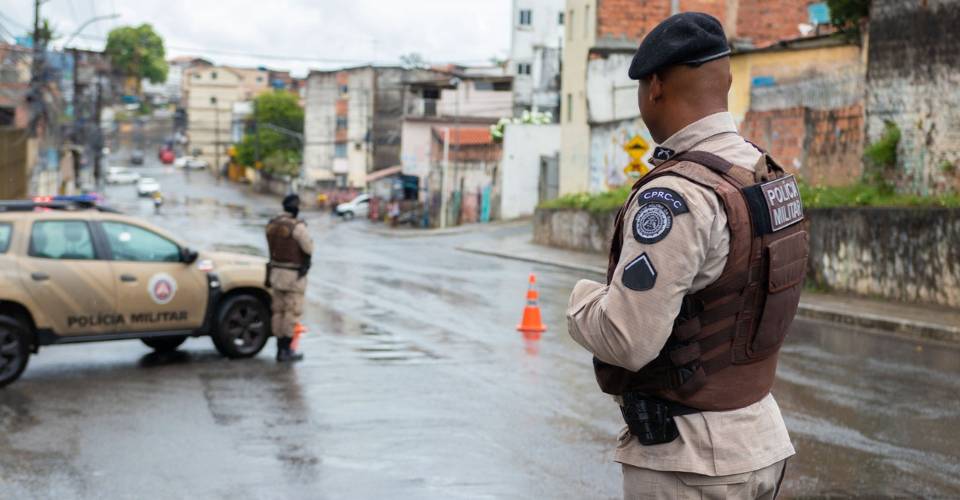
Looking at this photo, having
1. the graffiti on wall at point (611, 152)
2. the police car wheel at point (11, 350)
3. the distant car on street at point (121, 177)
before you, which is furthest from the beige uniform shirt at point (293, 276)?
the distant car on street at point (121, 177)

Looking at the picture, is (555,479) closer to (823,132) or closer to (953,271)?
(953,271)

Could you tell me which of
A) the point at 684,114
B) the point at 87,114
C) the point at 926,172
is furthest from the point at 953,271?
the point at 87,114

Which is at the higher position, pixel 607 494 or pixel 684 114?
pixel 684 114

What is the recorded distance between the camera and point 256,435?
28.5ft

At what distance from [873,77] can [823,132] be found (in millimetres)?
4490

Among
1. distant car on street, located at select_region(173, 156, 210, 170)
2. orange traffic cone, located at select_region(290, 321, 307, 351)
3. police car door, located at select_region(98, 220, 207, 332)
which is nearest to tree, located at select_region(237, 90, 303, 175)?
distant car on street, located at select_region(173, 156, 210, 170)

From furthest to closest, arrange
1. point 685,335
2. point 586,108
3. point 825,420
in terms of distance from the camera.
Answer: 1. point 586,108
2. point 825,420
3. point 685,335

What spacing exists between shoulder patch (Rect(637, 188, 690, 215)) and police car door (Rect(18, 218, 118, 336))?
928cm

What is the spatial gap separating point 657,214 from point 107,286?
378 inches

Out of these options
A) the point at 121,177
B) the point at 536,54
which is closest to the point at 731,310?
the point at 536,54

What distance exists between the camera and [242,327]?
41.2 feet

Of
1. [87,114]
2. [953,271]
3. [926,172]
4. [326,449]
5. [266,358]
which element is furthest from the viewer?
[87,114]

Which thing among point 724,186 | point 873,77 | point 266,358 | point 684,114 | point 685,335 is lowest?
point 266,358

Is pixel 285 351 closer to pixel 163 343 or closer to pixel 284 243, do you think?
pixel 284 243
